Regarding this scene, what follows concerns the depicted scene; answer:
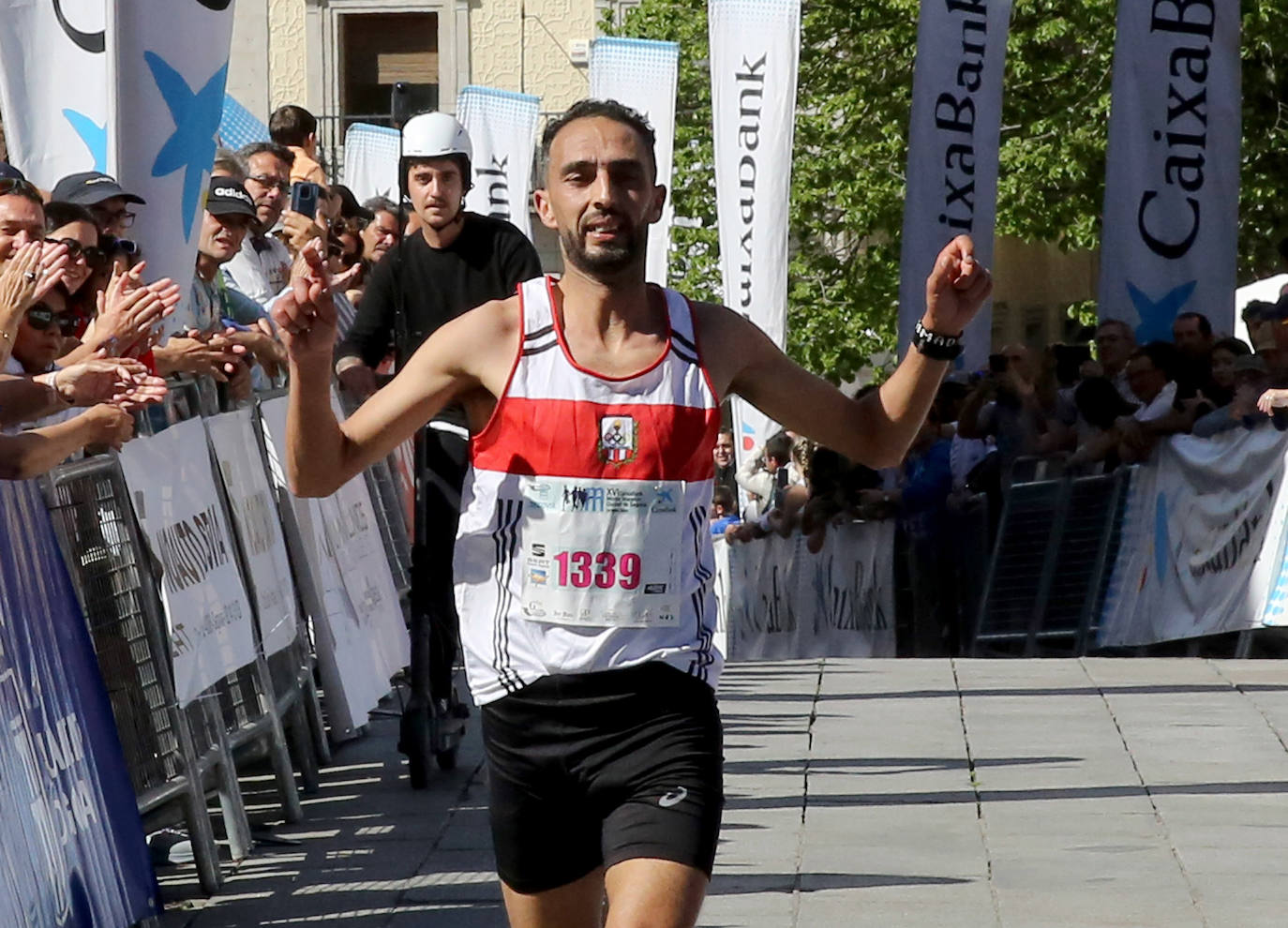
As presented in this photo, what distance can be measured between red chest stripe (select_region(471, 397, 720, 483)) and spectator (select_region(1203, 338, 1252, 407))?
31.8 feet

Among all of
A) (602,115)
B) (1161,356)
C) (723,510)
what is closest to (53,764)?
(602,115)

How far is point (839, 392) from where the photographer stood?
4473 millimetres

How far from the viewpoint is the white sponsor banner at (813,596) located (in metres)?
16.2

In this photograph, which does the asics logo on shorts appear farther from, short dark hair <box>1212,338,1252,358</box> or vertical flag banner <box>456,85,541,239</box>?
vertical flag banner <box>456,85,541,239</box>

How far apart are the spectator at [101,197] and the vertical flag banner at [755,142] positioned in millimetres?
10409

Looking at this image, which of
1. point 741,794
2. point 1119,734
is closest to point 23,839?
point 741,794

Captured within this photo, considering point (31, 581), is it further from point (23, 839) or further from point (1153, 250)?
point (1153, 250)

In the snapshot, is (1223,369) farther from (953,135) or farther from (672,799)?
(672,799)

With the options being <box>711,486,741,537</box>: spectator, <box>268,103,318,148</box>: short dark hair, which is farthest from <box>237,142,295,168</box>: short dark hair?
<box>711,486,741,537</box>: spectator

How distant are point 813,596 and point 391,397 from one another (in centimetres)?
1281

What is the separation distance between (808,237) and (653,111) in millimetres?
13401

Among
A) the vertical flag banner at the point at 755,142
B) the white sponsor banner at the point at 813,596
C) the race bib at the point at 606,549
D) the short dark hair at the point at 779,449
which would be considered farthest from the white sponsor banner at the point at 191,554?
the short dark hair at the point at 779,449

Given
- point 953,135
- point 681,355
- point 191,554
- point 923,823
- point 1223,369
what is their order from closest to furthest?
point 681,355, point 191,554, point 923,823, point 1223,369, point 953,135

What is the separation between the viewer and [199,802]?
684cm
